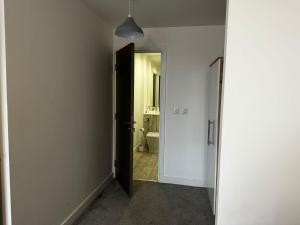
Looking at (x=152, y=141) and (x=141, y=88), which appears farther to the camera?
(x=141, y=88)

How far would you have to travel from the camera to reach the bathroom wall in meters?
4.99

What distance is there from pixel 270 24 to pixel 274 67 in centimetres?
26

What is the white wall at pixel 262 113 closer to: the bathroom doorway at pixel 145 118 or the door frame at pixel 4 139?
the door frame at pixel 4 139

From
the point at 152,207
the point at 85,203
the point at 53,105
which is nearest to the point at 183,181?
the point at 152,207

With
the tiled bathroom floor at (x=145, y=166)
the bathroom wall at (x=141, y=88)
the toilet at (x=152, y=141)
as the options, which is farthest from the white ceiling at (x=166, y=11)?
the toilet at (x=152, y=141)

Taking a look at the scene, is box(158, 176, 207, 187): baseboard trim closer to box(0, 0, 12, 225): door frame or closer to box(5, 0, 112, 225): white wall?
box(5, 0, 112, 225): white wall

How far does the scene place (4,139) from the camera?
1.62 metres

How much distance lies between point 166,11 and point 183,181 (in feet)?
8.23

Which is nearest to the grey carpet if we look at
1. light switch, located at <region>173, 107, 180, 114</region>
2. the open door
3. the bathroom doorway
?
the open door

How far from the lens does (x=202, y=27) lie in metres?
3.36

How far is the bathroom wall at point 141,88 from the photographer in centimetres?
499

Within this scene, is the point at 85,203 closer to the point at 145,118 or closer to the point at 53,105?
the point at 53,105

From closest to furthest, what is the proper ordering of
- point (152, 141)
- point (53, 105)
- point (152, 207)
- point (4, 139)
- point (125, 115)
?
point (4, 139) < point (53, 105) < point (152, 207) < point (125, 115) < point (152, 141)

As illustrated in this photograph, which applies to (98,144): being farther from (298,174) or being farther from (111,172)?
(298,174)
